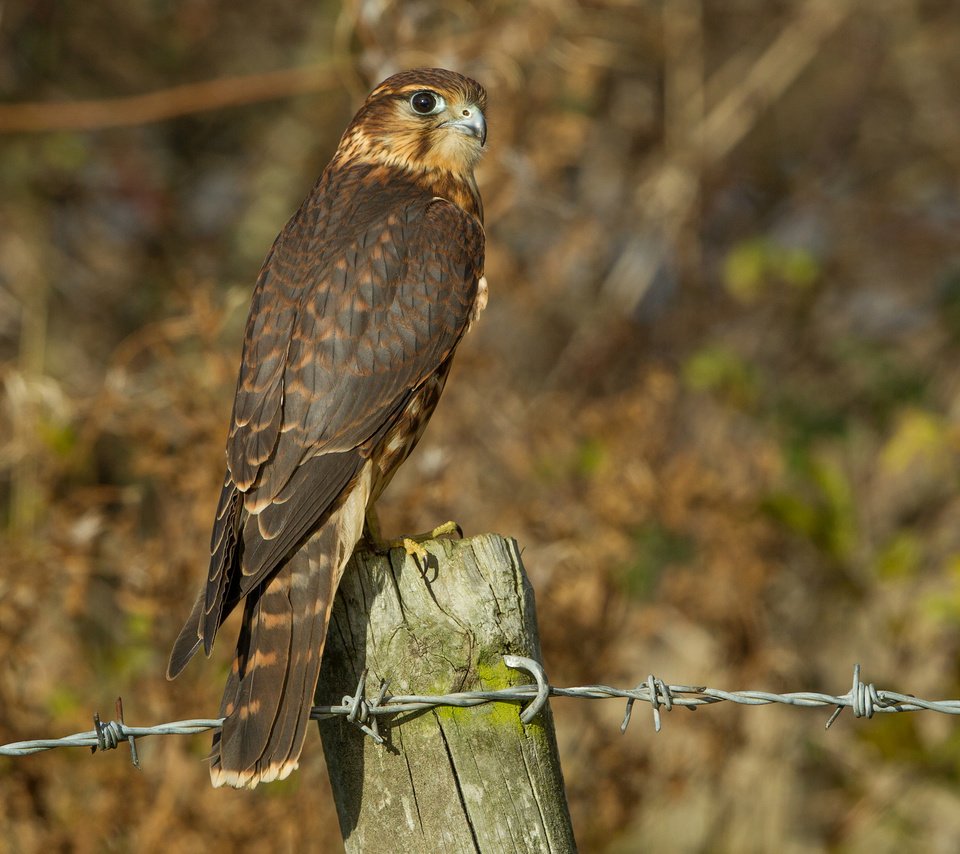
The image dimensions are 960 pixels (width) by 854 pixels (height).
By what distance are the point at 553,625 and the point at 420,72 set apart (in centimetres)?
193

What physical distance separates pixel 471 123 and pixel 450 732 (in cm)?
195

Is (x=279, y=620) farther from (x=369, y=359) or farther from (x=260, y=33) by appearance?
(x=260, y=33)

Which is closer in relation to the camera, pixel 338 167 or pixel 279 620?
pixel 279 620

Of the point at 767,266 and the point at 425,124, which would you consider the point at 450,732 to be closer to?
the point at 425,124

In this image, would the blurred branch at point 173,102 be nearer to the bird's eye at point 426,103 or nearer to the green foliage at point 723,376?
the bird's eye at point 426,103

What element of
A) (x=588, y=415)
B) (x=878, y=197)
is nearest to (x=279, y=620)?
(x=588, y=415)

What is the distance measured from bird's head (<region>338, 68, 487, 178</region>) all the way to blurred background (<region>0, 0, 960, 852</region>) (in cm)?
65

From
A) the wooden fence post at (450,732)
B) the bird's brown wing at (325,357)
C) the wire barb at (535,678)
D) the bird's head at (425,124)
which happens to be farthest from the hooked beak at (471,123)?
the wire barb at (535,678)

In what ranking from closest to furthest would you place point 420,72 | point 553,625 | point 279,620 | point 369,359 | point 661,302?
point 279,620 < point 369,359 < point 420,72 < point 553,625 < point 661,302

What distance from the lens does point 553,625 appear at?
4.61 meters

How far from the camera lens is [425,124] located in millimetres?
3652

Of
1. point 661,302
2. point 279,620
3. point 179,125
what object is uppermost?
point 179,125

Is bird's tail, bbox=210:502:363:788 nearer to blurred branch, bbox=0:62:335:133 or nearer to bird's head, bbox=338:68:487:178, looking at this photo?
bird's head, bbox=338:68:487:178

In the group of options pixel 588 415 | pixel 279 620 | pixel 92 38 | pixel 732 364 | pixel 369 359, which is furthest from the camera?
pixel 92 38
